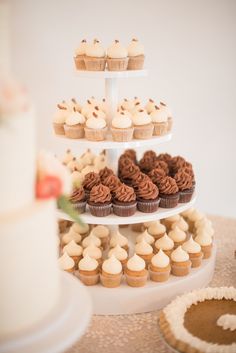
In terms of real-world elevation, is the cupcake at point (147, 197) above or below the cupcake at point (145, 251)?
above

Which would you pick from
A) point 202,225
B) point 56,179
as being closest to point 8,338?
point 56,179

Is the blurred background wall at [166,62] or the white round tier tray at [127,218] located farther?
the blurred background wall at [166,62]

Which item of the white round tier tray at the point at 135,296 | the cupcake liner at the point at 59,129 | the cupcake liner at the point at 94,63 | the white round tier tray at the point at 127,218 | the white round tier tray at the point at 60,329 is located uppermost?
the cupcake liner at the point at 94,63

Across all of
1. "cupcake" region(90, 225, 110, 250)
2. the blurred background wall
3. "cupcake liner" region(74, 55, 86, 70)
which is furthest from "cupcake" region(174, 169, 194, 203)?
the blurred background wall

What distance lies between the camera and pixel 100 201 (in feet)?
9.80

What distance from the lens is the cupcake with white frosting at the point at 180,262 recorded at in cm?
310

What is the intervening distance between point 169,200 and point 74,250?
0.65 m

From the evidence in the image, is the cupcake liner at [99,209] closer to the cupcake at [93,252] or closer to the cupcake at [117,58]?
the cupcake at [93,252]

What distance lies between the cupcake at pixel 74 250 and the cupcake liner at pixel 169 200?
571 millimetres

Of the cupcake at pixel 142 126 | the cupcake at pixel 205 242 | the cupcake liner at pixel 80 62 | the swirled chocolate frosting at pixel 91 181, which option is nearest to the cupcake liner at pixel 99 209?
the swirled chocolate frosting at pixel 91 181

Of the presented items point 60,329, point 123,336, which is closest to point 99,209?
point 123,336

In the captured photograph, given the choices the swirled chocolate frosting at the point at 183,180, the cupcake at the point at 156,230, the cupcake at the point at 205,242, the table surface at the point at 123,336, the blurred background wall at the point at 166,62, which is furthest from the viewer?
the blurred background wall at the point at 166,62

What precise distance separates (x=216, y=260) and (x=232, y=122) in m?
2.39

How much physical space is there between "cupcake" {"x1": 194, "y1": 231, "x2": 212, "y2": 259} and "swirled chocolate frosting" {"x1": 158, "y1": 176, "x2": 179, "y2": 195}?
42 centimetres
